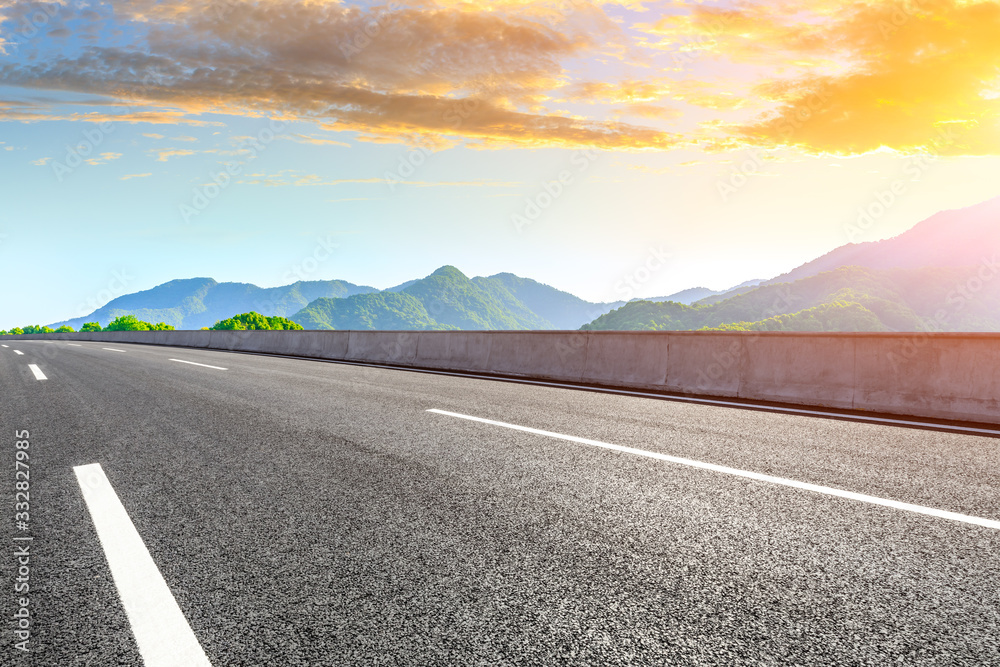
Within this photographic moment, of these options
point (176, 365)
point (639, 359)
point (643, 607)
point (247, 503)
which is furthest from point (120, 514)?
point (176, 365)

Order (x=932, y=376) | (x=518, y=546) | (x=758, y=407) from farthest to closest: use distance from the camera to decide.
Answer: (x=758, y=407)
(x=932, y=376)
(x=518, y=546)

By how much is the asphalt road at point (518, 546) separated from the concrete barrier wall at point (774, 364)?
1497mm

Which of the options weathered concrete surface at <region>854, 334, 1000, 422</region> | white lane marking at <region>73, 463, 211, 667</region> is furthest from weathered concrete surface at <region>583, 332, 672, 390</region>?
white lane marking at <region>73, 463, 211, 667</region>

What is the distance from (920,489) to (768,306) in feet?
566

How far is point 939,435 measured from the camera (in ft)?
21.1

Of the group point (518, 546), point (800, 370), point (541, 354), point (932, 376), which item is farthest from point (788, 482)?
point (541, 354)

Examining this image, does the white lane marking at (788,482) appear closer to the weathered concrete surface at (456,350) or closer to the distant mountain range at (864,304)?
the weathered concrete surface at (456,350)

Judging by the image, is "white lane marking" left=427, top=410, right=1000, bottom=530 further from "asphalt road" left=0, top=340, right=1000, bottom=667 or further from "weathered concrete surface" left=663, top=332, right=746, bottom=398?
"weathered concrete surface" left=663, top=332, right=746, bottom=398

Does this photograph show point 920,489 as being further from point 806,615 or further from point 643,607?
point 643,607

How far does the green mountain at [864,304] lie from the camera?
14150 cm

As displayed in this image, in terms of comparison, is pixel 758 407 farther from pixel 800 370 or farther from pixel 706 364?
pixel 706 364

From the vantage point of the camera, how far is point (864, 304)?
14775cm

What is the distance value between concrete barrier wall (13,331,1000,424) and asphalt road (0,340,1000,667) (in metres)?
1.50

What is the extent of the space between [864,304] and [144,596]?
167191 millimetres
